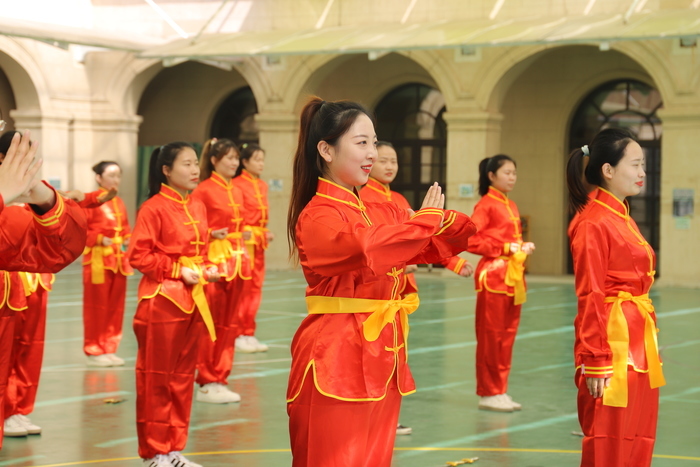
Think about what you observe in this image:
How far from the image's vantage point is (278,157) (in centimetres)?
2208

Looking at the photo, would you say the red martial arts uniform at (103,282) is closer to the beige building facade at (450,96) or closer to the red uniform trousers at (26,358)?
the red uniform trousers at (26,358)

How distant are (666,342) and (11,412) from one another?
752 centimetres

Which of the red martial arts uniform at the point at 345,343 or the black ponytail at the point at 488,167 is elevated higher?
the black ponytail at the point at 488,167

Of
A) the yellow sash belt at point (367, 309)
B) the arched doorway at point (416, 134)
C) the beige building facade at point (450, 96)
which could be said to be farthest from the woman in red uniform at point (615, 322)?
the arched doorway at point (416, 134)

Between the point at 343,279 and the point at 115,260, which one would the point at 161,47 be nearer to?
the point at 115,260

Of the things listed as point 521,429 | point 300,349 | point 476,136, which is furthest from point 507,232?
point 476,136

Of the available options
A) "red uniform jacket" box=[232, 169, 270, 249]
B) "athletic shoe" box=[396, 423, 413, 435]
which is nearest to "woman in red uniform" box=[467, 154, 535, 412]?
"athletic shoe" box=[396, 423, 413, 435]

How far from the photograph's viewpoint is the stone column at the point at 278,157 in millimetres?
22000

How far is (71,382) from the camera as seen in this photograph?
9.64m

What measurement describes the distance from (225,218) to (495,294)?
2.91 meters

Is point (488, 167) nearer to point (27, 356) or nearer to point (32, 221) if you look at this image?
point (27, 356)

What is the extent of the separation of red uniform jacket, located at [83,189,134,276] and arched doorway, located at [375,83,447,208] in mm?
12046

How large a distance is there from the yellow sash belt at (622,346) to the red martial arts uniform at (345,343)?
4.08 ft

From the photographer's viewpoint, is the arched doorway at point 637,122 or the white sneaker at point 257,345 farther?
the arched doorway at point 637,122
